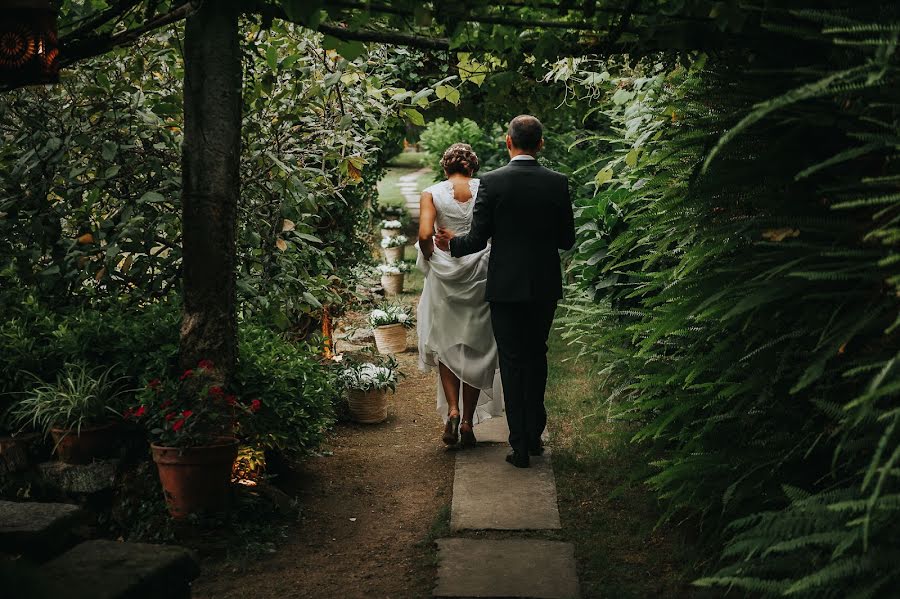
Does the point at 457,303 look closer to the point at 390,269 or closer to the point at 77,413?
the point at 77,413

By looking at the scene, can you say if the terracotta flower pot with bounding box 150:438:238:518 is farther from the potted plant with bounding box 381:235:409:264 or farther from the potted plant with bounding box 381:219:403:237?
the potted plant with bounding box 381:219:403:237

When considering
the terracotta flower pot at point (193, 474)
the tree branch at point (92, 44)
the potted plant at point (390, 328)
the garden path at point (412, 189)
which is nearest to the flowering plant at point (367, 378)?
the potted plant at point (390, 328)

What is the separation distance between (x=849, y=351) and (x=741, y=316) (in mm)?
565

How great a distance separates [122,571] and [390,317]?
250 inches

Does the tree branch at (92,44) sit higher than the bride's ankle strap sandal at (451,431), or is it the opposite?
the tree branch at (92,44)

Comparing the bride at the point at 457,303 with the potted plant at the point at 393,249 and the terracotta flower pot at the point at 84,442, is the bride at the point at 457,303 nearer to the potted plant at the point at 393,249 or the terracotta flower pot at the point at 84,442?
the terracotta flower pot at the point at 84,442

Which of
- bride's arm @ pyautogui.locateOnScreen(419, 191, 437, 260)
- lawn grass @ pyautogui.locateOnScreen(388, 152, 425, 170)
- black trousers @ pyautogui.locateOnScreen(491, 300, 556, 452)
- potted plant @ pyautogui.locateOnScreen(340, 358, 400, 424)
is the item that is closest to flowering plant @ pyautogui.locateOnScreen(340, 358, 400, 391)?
potted plant @ pyautogui.locateOnScreen(340, 358, 400, 424)

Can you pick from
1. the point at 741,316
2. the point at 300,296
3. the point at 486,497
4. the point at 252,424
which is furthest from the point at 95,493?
the point at 741,316

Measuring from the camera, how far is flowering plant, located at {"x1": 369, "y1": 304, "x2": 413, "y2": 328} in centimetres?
936

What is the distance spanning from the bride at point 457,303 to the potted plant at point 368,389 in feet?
2.46

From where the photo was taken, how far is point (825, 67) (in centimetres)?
326

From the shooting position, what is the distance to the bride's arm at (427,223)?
20.8 feet

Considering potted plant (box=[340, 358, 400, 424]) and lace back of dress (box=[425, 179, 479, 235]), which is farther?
potted plant (box=[340, 358, 400, 424])

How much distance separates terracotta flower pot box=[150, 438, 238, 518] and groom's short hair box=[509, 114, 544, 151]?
256 centimetres
